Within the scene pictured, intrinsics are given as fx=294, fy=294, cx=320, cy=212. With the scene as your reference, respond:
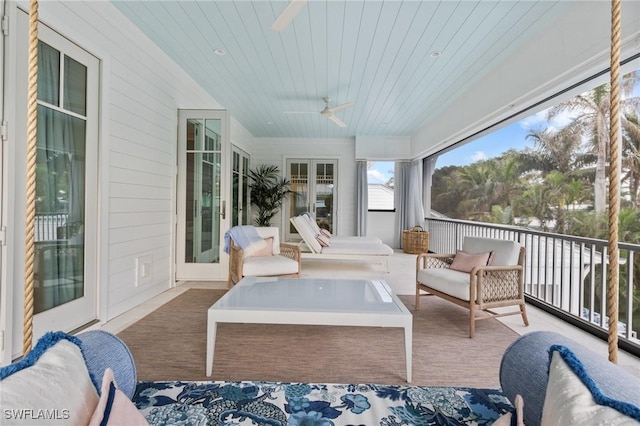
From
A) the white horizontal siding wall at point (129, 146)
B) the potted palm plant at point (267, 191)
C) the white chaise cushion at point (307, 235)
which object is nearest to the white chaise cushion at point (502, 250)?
the white chaise cushion at point (307, 235)

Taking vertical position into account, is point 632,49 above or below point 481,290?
above

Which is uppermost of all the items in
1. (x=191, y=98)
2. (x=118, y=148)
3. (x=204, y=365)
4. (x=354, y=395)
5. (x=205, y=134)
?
(x=191, y=98)

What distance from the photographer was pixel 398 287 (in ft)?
12.8

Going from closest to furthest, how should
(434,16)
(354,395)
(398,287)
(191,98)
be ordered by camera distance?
(354,395) < (434,16) < (398,287) < (191,98)

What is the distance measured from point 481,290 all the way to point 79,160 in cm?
354

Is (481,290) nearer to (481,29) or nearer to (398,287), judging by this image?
(398,287)

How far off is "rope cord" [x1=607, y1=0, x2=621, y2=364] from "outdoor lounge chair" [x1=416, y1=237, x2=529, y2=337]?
1.74 metres

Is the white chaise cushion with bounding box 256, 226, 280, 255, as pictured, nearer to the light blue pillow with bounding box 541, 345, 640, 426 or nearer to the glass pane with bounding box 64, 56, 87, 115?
the glass pane with bounding box 64, 56, 87, 115

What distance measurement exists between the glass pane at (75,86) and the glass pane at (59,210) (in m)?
0.10

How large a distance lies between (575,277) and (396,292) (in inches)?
79.4

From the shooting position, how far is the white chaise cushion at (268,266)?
3234mm

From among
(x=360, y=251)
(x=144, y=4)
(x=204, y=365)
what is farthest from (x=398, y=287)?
(x=144, y=4)

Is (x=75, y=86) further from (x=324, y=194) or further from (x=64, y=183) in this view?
(x=324, y=194)

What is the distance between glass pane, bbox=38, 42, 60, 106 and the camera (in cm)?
212
